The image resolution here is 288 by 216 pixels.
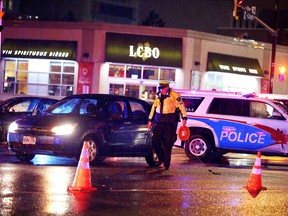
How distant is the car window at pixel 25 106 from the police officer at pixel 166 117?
233 inches

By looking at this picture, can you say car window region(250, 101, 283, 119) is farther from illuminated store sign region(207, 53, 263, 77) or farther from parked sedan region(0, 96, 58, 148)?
illuminated store sign region(207, 53, 263, 77)

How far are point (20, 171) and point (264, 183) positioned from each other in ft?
15.0

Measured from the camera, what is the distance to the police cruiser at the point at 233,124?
1703cm

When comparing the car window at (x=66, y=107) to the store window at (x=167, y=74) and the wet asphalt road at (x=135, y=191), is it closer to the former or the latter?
the wet asphalt road at (x=135, y=191)

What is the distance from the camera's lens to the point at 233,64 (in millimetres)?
40531

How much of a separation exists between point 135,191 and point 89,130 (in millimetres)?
3566

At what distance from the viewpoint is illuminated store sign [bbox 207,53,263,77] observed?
128 ft

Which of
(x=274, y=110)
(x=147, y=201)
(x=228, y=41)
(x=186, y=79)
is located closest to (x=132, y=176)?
(x=147, y=201)

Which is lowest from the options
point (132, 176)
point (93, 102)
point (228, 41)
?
point (132, 176)

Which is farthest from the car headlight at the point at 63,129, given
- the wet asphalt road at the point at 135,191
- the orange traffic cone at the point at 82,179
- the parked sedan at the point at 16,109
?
the parked sedan at the point at 16,109

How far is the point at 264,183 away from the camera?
494 inches

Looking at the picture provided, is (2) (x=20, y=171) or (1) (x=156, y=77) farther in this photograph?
(1) (x=156, y=77)

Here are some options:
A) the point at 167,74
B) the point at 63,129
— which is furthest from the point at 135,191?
the point at 167,74

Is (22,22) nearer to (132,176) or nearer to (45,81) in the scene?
(45,81)
